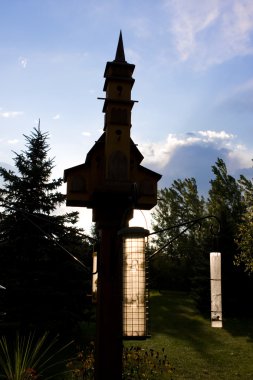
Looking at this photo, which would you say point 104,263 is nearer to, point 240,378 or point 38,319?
point 240,378

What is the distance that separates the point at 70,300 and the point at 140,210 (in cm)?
1113

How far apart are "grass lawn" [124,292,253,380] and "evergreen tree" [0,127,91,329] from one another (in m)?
2.81

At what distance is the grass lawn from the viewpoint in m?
12.7

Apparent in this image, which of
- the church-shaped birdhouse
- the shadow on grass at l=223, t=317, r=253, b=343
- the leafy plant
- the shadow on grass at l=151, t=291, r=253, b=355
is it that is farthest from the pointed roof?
the shadow on grass at l=223, t=317, r=253, b=343

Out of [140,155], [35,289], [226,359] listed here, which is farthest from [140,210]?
[226,359]

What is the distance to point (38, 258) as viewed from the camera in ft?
50.4

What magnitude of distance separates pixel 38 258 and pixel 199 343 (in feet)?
23.5

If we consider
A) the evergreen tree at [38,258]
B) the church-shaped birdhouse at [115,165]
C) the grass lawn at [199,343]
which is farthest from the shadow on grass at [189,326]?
the church-shaped birdhouse at [115,165]

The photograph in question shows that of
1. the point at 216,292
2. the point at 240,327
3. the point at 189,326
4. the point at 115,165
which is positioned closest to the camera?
the point at 115,165

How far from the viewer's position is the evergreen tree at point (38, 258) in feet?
46.9

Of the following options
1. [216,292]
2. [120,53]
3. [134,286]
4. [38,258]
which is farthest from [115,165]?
[38,258]

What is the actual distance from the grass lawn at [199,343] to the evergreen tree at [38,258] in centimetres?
281

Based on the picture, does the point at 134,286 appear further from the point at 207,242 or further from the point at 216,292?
the point at 207,242

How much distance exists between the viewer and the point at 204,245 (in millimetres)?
23734
